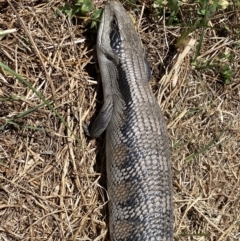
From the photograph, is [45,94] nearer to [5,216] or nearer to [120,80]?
[120,80]

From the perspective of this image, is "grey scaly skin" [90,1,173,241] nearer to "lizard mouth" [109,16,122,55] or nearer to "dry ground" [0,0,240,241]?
"lizard mouth" [109,16,122,55]

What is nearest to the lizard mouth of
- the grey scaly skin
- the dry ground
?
the grey scaly skin

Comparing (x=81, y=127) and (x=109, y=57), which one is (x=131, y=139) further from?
(x=109, y=57)

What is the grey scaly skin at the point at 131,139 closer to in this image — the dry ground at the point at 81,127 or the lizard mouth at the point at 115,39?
the lizard mouth at the point at 115,39

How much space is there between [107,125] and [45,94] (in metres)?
0.38

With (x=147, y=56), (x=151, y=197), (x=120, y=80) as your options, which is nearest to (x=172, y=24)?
(x=147, y=56)

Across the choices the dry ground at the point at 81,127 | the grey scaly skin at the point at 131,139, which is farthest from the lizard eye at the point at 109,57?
the dry ground at the point at 81,127

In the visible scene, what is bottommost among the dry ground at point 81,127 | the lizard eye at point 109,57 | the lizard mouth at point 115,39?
the dry ground at point 81,127

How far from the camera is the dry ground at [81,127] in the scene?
3262 millimetres

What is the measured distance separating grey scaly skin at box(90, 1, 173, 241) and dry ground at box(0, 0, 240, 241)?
13 centimetres

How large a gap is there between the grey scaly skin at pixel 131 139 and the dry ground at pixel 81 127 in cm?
13

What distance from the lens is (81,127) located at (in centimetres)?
346

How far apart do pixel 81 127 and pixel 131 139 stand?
0.31 metres

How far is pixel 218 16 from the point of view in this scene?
4.06m
